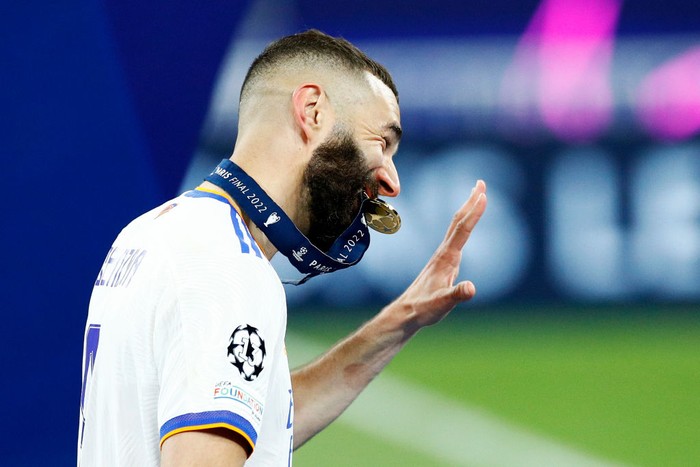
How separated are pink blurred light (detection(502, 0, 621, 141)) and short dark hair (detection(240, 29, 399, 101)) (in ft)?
4.58

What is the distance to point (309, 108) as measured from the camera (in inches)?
65.0

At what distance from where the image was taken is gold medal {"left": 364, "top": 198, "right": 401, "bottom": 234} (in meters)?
1.77

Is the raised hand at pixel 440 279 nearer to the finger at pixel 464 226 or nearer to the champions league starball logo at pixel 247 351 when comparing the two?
the finger at pixel 464 226

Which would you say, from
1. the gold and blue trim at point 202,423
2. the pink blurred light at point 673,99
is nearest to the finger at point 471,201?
the gold and blue trim at point 202,423

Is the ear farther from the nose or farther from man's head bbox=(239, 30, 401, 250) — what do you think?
the nose

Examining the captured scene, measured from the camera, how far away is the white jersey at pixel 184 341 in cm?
123

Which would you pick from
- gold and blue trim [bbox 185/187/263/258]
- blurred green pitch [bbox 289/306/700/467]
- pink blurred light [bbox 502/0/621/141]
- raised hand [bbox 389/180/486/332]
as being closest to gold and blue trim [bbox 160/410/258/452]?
gold and blue trim [bbox 185/187/263/258]

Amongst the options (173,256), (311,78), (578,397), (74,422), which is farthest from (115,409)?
(578,397)

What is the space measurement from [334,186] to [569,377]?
163 centimetres

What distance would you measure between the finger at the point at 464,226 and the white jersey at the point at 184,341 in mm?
644

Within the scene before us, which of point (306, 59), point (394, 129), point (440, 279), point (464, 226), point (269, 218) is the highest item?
point (306, 59)

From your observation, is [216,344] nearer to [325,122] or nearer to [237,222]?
[237,222]

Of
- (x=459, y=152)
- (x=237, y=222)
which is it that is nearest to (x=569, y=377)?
(x=459, y=152)

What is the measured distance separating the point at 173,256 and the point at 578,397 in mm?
1987
